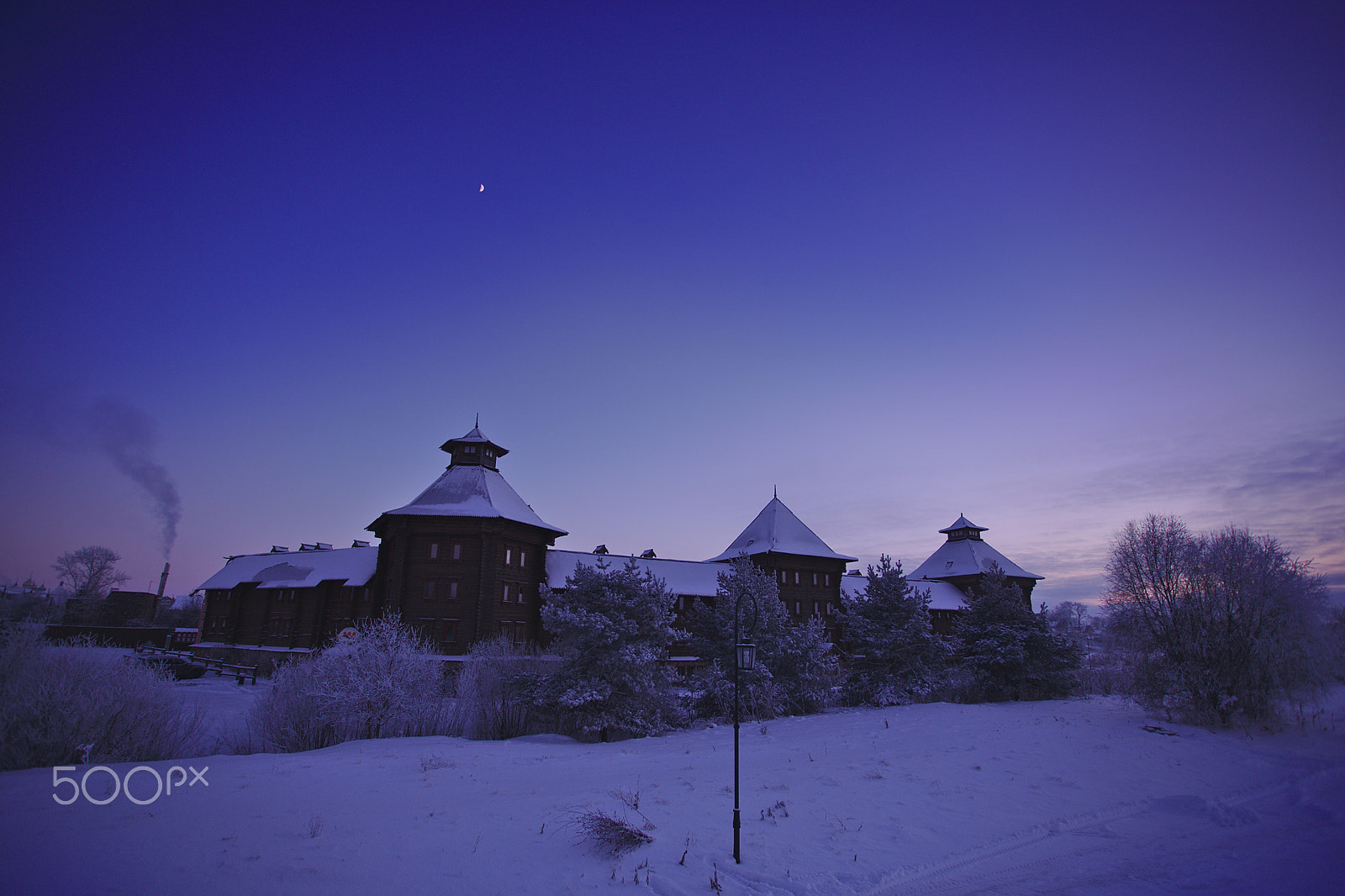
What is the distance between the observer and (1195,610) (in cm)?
2325

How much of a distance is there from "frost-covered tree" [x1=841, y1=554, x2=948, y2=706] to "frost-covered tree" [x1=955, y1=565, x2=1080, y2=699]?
271cm

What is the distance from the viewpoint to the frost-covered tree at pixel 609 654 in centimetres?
2148

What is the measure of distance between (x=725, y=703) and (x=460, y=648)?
18.5 meters

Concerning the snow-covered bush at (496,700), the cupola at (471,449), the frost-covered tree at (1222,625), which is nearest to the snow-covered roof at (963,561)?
the frost-covered tree at (1222,625)

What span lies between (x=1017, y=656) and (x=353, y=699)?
31768 mm

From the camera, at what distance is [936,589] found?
61.7 m

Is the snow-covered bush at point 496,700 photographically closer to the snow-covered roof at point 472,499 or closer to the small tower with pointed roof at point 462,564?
the small tower with pointed roof at point 462,564

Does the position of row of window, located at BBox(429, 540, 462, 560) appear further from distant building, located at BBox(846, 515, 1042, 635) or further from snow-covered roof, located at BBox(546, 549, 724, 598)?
distant building, located at BBox(846, 515, 1042, 635)

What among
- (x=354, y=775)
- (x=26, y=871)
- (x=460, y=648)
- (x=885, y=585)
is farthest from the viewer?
(x=460, y=648)

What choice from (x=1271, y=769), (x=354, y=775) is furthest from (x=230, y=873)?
(x=1271, y=769)

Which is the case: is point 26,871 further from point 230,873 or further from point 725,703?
point 725,703

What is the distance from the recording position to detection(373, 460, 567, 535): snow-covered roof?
38438mm

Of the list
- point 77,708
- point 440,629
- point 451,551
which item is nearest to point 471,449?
point 451,551

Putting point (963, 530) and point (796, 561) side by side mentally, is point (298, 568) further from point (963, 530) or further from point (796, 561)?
point (963, 530)
